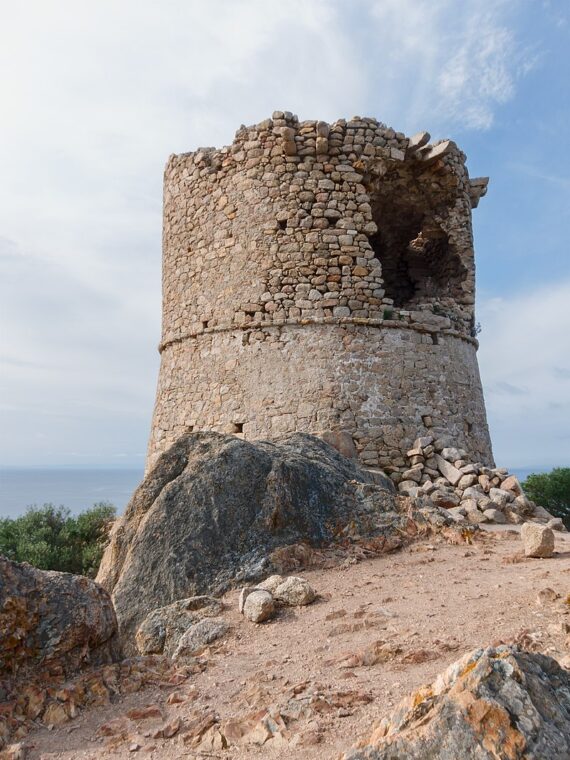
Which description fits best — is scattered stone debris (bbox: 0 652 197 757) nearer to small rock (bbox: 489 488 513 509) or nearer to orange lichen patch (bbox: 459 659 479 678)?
orange lichen patch (bbox: 459 659 479 678)

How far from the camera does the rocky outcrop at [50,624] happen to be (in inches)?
135

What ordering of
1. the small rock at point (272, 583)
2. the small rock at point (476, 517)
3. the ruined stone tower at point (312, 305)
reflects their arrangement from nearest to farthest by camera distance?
the small rock at point (272, 583), the small rock at point (476, 517), the ruined stone tower at point (312, 305)

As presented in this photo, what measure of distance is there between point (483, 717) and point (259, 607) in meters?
2.53

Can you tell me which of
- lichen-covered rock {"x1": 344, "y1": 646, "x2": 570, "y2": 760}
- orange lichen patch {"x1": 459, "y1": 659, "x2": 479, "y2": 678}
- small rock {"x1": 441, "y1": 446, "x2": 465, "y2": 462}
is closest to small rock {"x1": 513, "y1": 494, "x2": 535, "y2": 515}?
small rock {"x1": 441, "y1": 446, "x2": 465, "y2": 462}

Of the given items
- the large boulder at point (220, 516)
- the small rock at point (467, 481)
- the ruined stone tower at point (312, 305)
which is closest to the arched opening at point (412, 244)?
the ruined stone tower at point (312, 305)

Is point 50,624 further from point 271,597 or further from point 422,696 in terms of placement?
point 422,696

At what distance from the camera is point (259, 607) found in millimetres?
4301

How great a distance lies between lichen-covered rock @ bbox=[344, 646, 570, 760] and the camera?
1904 millimetres

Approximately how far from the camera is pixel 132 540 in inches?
234

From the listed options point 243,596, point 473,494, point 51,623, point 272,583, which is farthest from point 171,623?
point 473,494

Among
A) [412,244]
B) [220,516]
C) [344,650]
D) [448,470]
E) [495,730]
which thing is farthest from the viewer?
[412,244]

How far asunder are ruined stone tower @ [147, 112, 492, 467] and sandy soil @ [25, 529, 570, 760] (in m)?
4.04

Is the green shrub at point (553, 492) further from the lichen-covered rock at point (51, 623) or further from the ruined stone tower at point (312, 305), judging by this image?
the lichen-covered rock at point (51, 623)

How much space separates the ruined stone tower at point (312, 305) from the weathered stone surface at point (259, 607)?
14.7 ft
